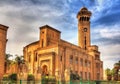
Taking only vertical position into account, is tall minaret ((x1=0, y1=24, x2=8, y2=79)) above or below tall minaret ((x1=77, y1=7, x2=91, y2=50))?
below

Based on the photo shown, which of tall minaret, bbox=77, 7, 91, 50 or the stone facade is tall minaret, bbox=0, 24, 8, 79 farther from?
tall minaret, bbox=77, 7, 91, 50

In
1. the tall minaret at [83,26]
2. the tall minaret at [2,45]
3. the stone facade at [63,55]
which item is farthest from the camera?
the tall minaret at [83,26]

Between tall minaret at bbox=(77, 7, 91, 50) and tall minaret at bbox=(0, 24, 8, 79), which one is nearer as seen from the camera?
tall minaret at bbox=(0, 24, 8, 79)

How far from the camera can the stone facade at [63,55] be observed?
150 ft

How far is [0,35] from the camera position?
126 feet

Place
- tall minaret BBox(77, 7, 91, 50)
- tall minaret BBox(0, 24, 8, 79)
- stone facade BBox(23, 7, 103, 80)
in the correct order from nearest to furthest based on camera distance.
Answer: tall minaret BBox(0, 24, 8, 79) < stone facade BBox(23, 7, 103, 80) < tall minaret BBox(77, 7, 91, 50)

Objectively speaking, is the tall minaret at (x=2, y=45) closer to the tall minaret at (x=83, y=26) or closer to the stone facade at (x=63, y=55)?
the stone facade at (x=63, y=55)

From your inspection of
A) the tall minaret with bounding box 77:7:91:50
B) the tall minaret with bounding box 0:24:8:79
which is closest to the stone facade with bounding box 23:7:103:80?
the tall minaret with bounding box 77:7:91:50

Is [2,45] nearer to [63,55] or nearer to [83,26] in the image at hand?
[63,55]

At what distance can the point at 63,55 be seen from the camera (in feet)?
156

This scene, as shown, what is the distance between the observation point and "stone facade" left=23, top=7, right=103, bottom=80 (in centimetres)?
4584

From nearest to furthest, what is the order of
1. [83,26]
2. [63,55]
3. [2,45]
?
[2,45]
[63,55]
[83,26]

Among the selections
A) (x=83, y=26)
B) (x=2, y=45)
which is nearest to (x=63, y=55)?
(x=2, y=45)

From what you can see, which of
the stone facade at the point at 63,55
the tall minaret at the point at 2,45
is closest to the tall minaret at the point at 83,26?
the stone facade at the point at 63,55
